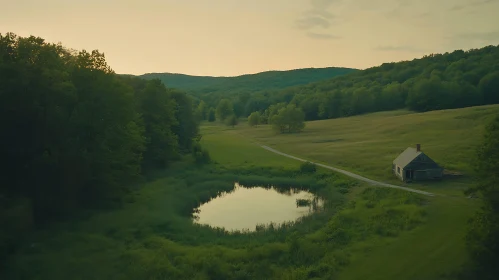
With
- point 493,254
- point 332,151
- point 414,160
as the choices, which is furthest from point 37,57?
point 332,151

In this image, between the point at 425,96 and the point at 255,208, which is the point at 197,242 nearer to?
the point at 255,208

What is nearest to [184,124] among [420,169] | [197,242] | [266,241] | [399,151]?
[399,151]

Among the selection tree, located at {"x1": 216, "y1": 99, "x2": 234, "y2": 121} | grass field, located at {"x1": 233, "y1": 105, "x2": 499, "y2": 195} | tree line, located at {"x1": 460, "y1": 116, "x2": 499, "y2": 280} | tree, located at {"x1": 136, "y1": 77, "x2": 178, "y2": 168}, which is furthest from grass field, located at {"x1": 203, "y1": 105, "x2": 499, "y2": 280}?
tree, located at {"x1": 216, "y1": 99, "x2": 234, "y2": 121}

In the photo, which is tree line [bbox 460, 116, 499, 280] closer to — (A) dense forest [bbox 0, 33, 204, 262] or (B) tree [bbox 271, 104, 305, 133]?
(A) dense forest [bbox 0, 33, 204, 262]

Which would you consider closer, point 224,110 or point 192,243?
point 192,243

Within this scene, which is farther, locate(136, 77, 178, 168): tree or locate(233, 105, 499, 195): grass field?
→ locate(136, 77, 178, 168): tree

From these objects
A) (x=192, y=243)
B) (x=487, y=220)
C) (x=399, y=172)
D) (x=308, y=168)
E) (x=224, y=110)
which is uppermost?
(x=224, y=110)

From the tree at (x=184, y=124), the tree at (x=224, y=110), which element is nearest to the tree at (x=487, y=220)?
the tree at (x=184, y=124)
